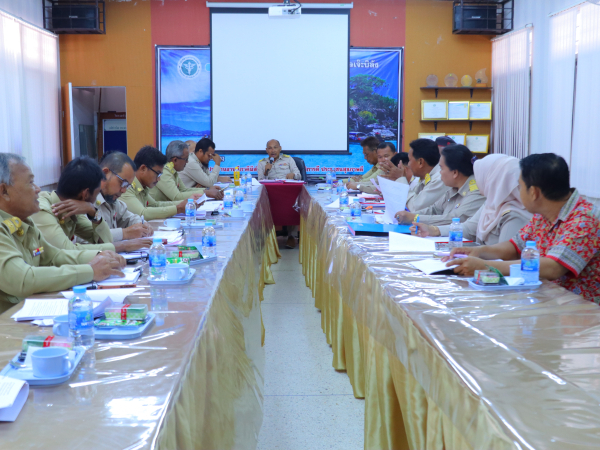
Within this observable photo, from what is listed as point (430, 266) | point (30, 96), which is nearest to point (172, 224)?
point (430, 266)

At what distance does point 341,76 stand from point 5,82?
401 cm

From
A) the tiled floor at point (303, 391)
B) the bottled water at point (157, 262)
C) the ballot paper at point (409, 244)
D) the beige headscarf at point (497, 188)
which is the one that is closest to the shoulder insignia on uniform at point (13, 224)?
the bottled water at point (157, 262)

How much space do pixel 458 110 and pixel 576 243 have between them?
5835 millimetres

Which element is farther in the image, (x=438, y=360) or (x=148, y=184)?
(x=148, y=184)

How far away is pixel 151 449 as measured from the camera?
788 millimetres

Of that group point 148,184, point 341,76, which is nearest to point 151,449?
point 148,184

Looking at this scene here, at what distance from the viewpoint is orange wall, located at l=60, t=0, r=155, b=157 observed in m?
7.19

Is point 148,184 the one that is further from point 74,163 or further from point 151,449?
point 151,449

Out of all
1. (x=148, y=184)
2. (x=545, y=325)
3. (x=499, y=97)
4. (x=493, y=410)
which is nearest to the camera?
(x=493, y=410)

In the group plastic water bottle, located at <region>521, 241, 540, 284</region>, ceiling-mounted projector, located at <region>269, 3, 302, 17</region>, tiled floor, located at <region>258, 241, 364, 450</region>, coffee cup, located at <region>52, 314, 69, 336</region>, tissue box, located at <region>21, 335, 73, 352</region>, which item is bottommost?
tiled floor, located at <region>258, 241, 364, 450</region>

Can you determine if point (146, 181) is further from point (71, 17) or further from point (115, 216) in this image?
point (71, 17)

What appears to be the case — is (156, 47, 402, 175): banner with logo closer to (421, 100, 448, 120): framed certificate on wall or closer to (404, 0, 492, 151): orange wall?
(404, 0, 492, 151): orange wall

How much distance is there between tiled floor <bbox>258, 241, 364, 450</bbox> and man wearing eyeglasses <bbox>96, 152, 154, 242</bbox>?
0.95m

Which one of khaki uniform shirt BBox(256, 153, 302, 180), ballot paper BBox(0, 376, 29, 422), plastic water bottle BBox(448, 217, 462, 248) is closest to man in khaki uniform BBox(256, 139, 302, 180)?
khaki uniform shirt BBox(256, 153, 302, 180)
